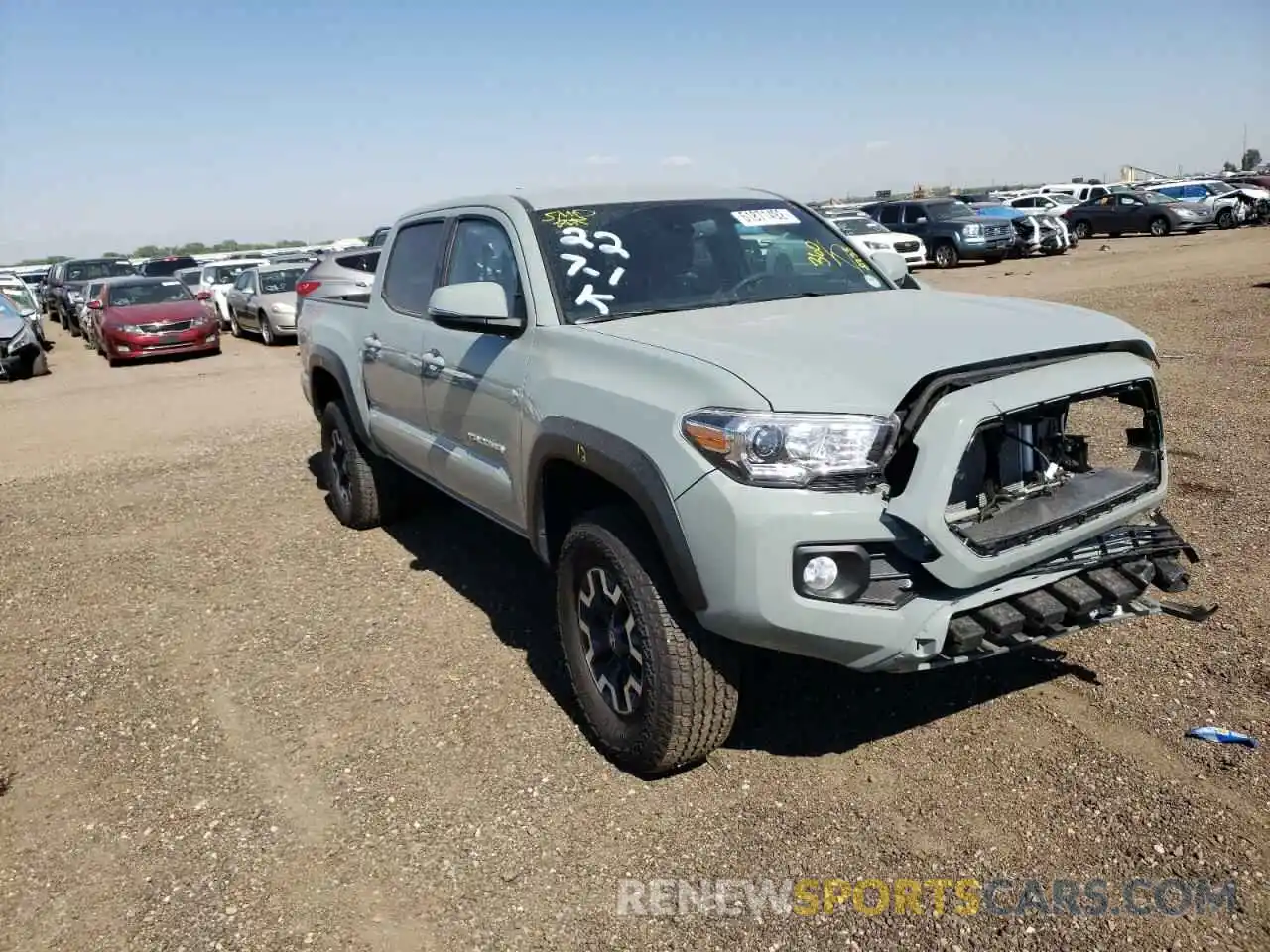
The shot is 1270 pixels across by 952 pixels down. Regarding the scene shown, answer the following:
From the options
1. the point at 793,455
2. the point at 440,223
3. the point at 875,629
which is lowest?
the point at 875,629

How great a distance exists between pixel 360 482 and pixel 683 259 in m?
2.98

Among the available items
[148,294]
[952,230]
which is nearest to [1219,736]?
[148,294]

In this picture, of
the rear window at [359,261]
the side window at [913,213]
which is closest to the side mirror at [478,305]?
the rear window at [359,261]

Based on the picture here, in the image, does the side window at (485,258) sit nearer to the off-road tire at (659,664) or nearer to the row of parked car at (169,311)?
the off-road tire at (659,664)

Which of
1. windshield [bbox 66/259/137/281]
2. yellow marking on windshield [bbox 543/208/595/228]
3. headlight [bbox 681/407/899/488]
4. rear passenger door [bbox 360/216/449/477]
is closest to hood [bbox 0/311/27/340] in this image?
windshield [bbox 66/259/137/281]

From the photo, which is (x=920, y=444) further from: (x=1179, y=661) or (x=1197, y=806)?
(x=1179, y=661)

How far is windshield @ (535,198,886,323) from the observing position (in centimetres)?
401

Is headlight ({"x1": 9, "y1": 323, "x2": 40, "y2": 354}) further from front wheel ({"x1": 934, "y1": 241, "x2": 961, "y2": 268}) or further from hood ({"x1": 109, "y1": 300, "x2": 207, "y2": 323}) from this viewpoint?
front wheel ({"x1": 934, "y1": 241, "x2": 961, "y2": 268})

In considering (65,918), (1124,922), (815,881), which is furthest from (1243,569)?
(65,918)

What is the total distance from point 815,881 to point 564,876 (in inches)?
29.3

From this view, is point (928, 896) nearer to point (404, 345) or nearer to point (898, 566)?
point (898, 566)

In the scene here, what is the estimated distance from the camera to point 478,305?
3.85 metres

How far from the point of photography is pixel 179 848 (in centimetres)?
334

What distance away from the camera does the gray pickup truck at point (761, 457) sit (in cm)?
287
